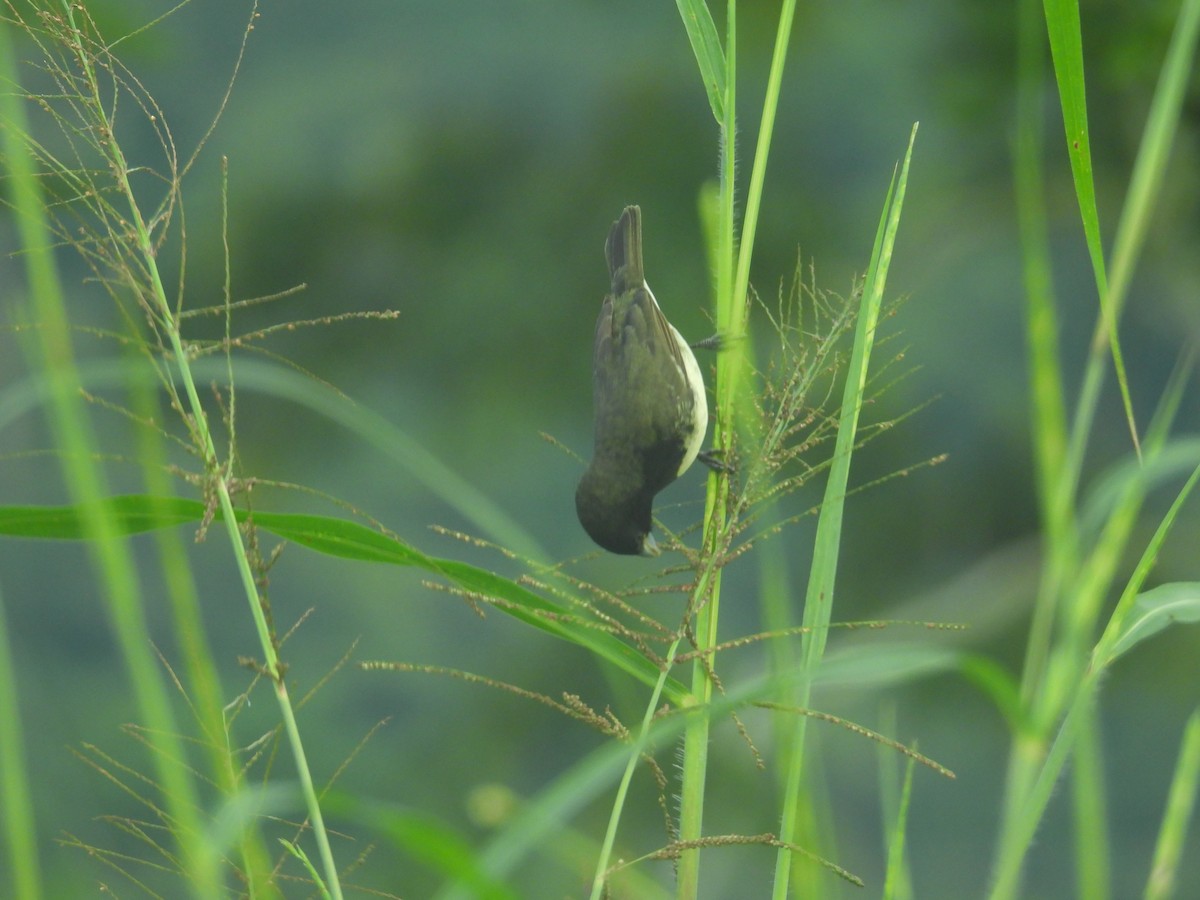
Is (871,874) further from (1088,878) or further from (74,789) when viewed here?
(1088,878)

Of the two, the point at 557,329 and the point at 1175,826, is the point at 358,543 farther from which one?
the point at 557,329

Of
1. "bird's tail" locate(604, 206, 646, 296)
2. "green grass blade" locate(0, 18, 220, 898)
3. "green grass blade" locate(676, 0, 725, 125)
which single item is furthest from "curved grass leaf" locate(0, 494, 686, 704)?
"bird's tail" locate(604, 206, 646, 296)

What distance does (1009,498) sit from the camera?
6.21 m

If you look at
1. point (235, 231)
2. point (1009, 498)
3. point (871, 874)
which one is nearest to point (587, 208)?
point (235, 231)

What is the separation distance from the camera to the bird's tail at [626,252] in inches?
105

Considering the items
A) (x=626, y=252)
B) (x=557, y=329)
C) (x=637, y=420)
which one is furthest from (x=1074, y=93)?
(x=557, y=329)

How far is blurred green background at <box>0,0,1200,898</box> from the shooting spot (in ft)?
18.7

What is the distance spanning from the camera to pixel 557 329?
21.1 feet

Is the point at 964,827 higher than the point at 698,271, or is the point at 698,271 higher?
the point at 698,271

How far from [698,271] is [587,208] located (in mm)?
862

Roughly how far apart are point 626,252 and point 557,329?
3.71 metres

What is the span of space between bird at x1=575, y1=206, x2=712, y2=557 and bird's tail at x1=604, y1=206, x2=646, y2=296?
4 cm

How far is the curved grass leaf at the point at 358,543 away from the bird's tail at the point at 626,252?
1635 millimetres

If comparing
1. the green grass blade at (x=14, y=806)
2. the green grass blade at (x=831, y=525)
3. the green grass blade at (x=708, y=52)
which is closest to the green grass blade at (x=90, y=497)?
the green grass blade at (x=14, y=806)
